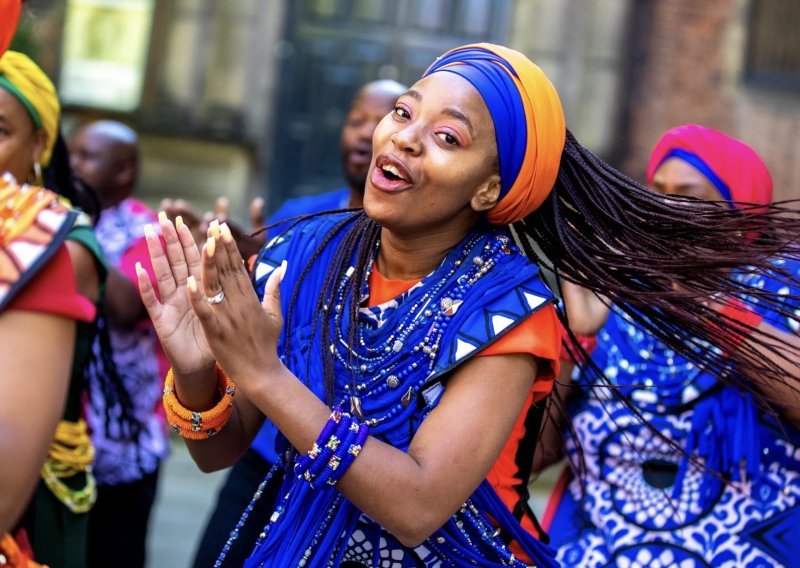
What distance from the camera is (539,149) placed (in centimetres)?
272

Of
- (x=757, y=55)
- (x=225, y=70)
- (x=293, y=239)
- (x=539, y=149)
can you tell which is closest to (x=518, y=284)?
(x=539, y=149)

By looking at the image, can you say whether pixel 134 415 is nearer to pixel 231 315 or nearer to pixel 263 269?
pixel 263 269

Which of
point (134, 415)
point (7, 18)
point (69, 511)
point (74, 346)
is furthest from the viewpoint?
point (134, 415)

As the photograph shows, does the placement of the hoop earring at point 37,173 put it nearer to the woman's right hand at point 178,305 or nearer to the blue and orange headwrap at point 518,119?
the woman's right hand at point 178,305

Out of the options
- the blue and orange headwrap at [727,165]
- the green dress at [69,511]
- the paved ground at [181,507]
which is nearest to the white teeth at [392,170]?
the green dress at [69,511]

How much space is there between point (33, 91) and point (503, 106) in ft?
5.59

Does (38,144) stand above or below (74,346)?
above

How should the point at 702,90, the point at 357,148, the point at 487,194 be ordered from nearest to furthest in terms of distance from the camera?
1. the point at 487,194
2. the point at 357,148
3. the point at 702,90

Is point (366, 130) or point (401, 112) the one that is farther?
point (366, 130)

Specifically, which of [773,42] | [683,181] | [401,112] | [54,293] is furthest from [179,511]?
[773,42]

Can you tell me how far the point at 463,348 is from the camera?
101 inches

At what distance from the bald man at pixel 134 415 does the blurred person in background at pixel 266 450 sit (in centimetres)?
61

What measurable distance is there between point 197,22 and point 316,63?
3.38ft

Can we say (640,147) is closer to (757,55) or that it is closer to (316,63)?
(757,55)
